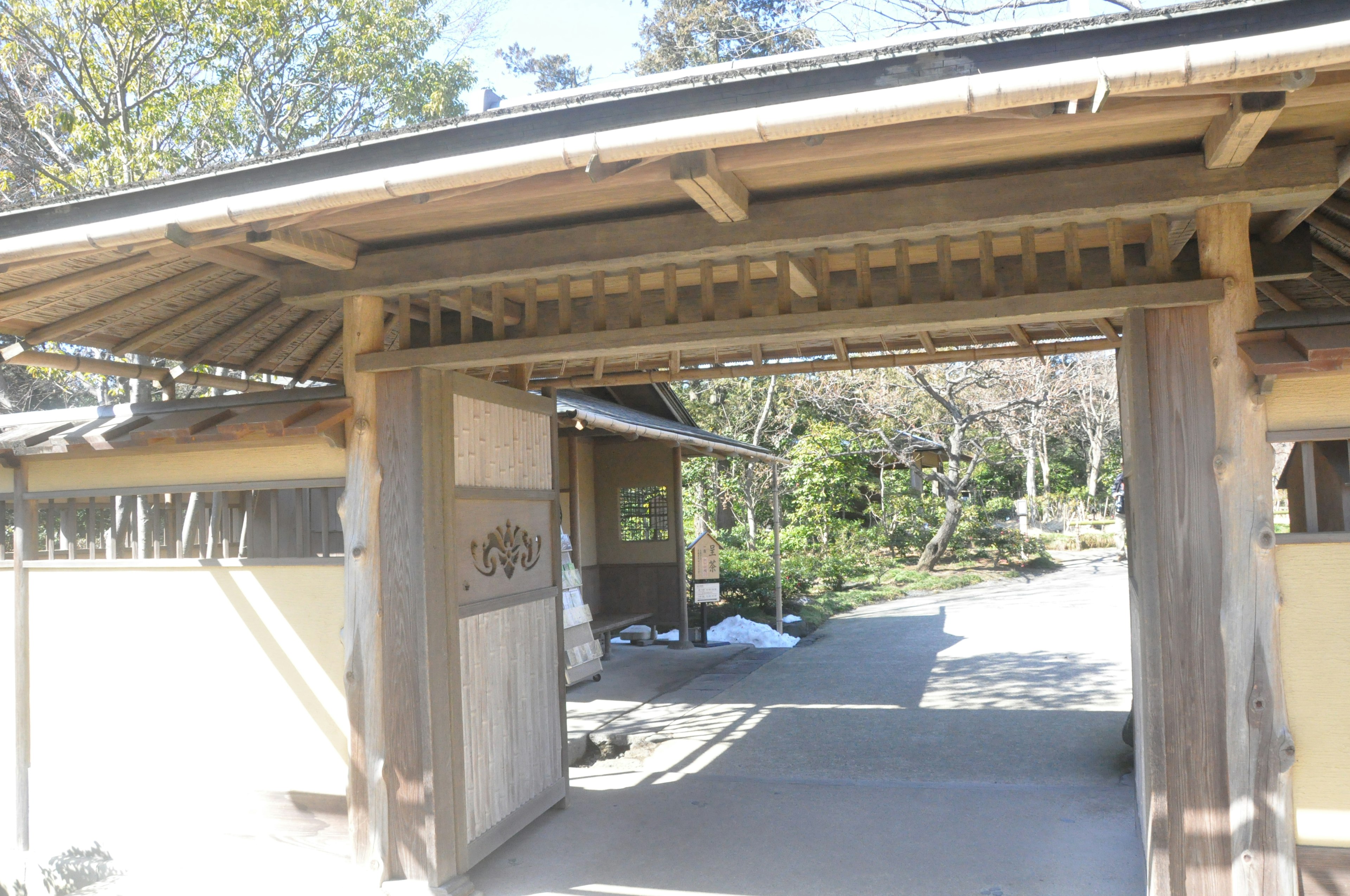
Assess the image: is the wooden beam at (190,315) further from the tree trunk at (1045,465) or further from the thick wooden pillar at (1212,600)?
the tree trunk at (1045,465)

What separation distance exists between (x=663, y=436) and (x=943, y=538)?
1032 centimetres

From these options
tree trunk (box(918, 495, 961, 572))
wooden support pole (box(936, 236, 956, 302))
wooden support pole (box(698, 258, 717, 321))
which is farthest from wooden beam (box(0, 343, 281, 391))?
tree trunk (box(918, 495, 961, 572))

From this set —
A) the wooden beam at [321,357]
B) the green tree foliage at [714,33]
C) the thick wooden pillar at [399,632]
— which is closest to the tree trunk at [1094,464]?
the green tree foliage at [714,33]

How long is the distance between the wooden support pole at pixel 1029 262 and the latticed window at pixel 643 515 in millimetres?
9041

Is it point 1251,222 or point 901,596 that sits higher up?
point 1251,222

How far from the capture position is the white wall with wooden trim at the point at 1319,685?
10.5ft

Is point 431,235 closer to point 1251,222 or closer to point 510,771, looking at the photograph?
point 510,771

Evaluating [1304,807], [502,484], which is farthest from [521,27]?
[1304,807]

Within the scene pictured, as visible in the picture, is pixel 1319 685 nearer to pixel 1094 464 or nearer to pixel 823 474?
pixel 823 474

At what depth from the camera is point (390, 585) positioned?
421 cm

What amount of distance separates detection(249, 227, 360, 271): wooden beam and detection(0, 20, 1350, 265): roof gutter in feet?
0.98

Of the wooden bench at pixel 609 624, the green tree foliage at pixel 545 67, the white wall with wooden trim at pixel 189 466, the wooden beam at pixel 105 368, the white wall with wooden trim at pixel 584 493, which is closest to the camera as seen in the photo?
the white wall with wooden trim at pixel 189 466

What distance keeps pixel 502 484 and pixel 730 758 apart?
8.89 ft

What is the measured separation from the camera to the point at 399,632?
4199 mm
